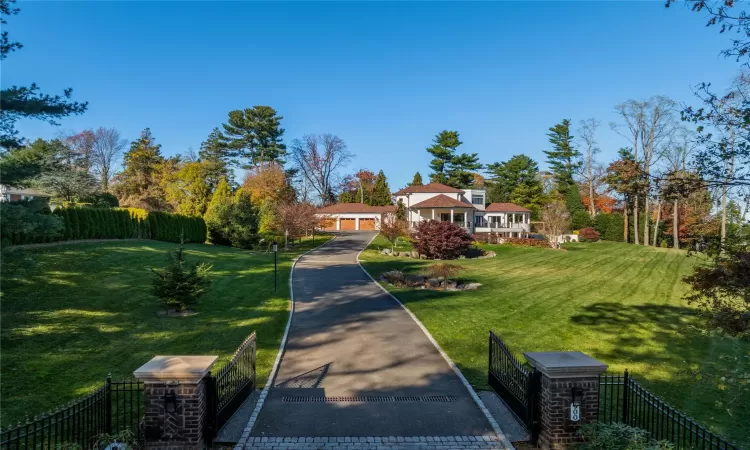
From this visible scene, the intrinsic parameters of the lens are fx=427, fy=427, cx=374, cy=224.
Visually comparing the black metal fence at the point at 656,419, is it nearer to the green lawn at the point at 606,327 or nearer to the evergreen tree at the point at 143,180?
the green lawn at the point at 606,327

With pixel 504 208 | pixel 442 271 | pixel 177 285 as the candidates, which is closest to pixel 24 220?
pixel 177 285

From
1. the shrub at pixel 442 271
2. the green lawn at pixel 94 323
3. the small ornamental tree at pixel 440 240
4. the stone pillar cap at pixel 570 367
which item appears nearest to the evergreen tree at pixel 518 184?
the small ornamental tree at pixel 440 240

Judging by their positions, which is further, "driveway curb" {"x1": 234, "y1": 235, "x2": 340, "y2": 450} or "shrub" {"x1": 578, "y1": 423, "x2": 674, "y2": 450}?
"driveway curb" {"x1": 234, "y1": 235, "x2": 340, "y2": 450}

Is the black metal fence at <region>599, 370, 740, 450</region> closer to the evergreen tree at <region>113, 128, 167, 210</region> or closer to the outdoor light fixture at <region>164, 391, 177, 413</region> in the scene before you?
the outdoor light fixture at <region>164, 391, 177, 413</region>

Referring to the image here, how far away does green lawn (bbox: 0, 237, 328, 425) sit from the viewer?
846cm

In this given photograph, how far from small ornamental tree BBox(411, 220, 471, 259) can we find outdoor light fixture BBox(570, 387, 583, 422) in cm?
2654

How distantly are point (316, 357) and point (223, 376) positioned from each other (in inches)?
156

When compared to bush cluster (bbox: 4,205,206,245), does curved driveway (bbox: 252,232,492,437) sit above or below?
below

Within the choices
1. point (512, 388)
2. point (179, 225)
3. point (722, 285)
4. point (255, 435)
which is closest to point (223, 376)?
point (255, 435)

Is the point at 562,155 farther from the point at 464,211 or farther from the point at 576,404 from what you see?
the point at 576,404

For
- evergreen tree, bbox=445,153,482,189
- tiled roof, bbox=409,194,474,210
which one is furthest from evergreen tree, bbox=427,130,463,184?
tiled roof, bbox=409,194,474,210

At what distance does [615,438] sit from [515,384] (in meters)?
2.01

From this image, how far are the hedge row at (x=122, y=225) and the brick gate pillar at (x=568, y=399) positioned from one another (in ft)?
46.4

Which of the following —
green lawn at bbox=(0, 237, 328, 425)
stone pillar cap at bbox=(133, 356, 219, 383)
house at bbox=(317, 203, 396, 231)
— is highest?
house at bbox=(317, 203, 396, 231)
